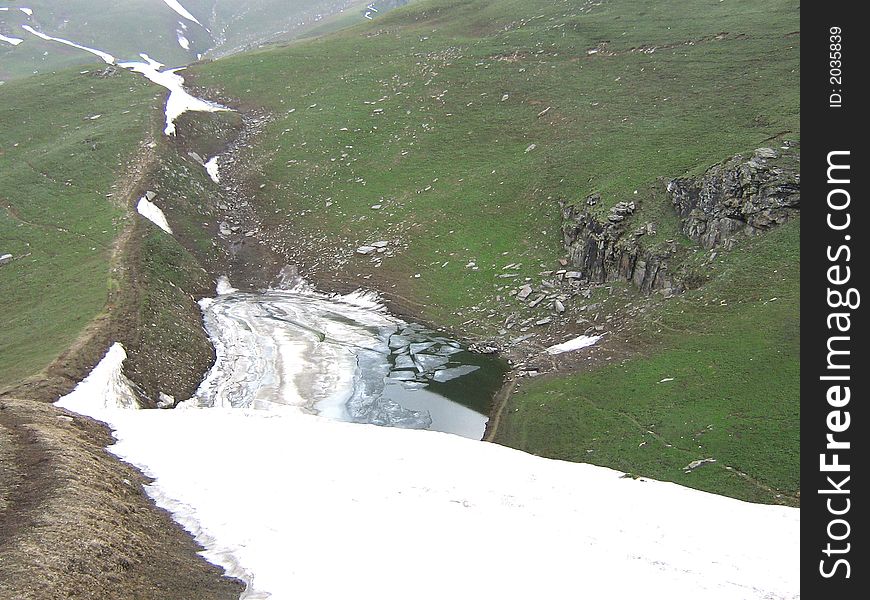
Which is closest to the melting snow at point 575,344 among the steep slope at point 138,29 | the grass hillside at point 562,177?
the grass hillside at point 562,177

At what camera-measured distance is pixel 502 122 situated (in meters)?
61.7

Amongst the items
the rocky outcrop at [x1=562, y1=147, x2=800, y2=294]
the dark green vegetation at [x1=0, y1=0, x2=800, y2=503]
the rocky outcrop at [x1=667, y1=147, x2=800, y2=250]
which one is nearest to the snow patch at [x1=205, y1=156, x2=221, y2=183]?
the dark green vegetation at [x1=0, y1=0, x2=800, y2=503]

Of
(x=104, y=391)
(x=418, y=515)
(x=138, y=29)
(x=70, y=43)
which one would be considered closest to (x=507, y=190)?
(x=104, y=391)

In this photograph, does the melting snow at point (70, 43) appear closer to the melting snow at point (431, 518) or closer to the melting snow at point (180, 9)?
the melting snow at point (180, 9)

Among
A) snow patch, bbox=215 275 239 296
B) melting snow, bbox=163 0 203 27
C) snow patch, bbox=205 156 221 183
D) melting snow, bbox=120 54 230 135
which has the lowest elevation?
snow patch, bbox=215 275 239 296

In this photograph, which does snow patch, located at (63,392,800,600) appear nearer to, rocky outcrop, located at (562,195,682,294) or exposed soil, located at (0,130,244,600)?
exposed soil, located at (0,130,244,600)

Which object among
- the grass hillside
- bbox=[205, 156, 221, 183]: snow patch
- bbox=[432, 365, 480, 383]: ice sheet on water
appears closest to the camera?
the grass hillside

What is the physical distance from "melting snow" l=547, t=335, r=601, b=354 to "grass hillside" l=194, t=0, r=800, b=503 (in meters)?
1.73

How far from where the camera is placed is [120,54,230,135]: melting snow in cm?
6850

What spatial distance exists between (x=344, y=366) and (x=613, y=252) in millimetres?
18184

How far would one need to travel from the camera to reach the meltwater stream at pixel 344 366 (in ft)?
112

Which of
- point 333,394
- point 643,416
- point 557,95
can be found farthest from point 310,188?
point 643,416
